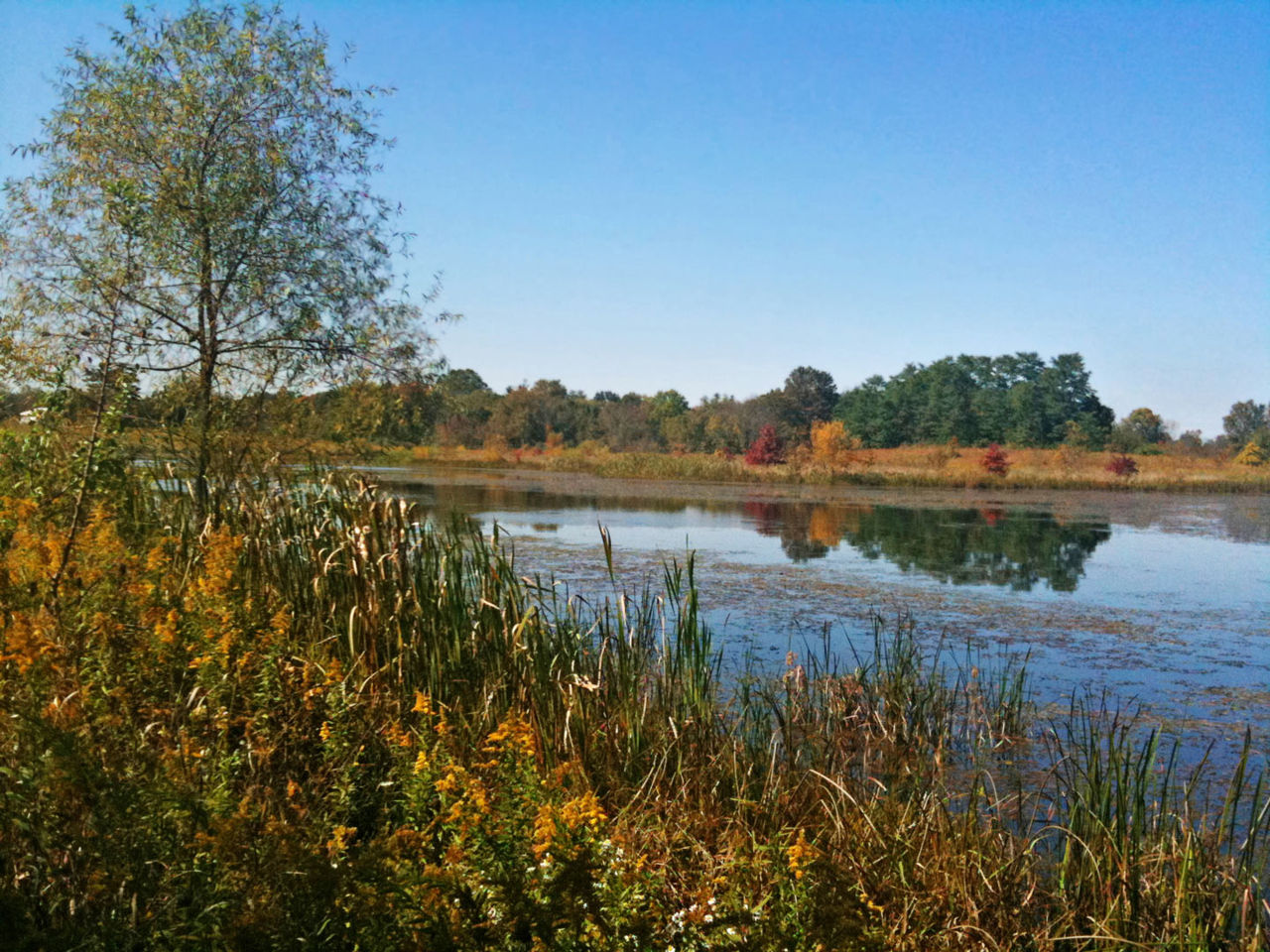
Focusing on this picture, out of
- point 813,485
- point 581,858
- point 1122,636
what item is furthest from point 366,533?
point 813,485

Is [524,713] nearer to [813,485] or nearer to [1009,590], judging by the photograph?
[1009,590]

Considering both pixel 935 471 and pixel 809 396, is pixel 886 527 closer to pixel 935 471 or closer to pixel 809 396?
pixel 935 471

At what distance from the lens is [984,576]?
38.9ft

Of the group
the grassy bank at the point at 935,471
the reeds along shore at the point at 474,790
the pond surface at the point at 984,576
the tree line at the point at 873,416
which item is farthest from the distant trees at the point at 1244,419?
the reeds along shore at the point at 474,790

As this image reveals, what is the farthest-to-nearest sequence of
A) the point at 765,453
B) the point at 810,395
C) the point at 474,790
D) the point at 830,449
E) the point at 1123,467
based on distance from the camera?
the point at 810,395, the point at 765,453, the point at 1123,467, the point at 830,449, the point at 474,790

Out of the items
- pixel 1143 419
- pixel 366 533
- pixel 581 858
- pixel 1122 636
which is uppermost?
pixel 1143 419

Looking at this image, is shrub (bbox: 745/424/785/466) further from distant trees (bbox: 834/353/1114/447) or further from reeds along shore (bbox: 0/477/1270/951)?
reeds along shore (bbox: 0/477/1270/951)

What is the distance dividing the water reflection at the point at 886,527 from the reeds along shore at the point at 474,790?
6.91 metres

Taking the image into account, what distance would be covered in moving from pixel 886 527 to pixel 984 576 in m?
6.47

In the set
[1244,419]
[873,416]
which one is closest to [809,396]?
[873,416]

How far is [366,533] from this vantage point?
16.8ft

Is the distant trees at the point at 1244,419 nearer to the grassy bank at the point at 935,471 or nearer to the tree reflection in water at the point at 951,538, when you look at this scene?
the grassy bank at the point at 935,471

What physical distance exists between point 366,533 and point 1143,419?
68873mm

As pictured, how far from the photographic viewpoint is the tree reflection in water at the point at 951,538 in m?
12.3
